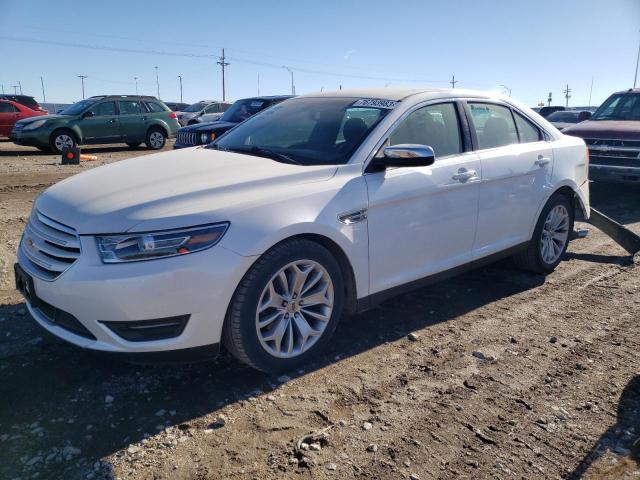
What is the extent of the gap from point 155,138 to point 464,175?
15461 millimetres

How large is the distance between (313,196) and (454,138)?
156 centimetres

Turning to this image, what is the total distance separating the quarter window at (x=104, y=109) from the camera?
54.1 ft

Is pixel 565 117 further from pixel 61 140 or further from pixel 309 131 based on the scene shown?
pixel 309 131

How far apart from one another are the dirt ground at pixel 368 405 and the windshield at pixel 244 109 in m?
8.65

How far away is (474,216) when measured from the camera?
4.27 metres

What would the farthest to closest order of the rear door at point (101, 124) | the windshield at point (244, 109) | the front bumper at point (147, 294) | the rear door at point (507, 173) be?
1. the rear door at point (101, 124)
2. the windshield at point (244, 109)
3. the rear door at point (507, 173)
4. the front bumper at point (147, 294)

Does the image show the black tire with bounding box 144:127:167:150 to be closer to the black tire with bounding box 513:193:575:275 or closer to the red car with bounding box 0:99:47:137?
the red car with bounding box 0:99:47:137

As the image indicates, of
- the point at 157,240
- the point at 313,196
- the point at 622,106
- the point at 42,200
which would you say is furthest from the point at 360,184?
the point at 622,106

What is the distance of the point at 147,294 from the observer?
2.77 metres

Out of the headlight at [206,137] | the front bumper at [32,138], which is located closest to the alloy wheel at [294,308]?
the headlight at [206,137]

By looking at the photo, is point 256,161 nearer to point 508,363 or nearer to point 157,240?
point 157,240

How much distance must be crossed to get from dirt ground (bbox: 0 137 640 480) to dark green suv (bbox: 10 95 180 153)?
1266cm

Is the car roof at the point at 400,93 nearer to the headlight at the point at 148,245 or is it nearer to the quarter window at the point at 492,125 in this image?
the quarter window at the point at 492,125

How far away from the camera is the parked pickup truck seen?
345 inches
